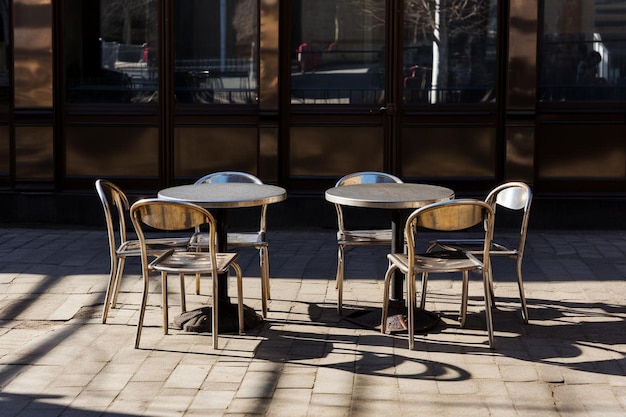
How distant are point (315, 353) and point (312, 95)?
4.68m

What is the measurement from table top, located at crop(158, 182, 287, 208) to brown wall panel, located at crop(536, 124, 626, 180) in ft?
13.1

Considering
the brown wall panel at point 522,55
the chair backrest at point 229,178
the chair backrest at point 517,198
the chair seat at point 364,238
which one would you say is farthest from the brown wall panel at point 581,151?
the chair backrest at point 229,178

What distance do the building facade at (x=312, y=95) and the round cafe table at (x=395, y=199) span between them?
318 centimetres

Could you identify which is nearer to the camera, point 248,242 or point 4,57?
point 248,242

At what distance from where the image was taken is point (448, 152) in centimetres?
1038

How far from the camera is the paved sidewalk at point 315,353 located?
5297 mm

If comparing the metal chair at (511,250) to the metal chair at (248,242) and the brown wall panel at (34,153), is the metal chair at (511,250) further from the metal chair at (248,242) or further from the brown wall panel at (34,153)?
the brown wall panel at (34,153)

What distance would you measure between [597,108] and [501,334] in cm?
438

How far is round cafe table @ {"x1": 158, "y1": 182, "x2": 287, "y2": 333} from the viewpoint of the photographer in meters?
6.54

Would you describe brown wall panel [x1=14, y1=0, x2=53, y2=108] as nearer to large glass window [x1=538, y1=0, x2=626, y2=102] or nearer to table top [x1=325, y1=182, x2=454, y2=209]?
table top [x1=325, y1=182, x2=454, y2=209]

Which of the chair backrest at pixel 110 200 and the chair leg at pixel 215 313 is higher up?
the chair backrest at pixel 110 200

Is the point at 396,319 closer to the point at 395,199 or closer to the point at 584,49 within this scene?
the point at 395,199

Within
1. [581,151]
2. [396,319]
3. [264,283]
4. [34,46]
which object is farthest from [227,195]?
[581,151]

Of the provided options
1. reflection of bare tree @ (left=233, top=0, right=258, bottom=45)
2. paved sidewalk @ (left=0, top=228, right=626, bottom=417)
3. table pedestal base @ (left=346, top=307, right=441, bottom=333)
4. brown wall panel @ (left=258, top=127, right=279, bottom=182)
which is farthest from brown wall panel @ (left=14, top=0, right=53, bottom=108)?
table pedestal base @ (left=346, top=307, right=441, bottom=333)
